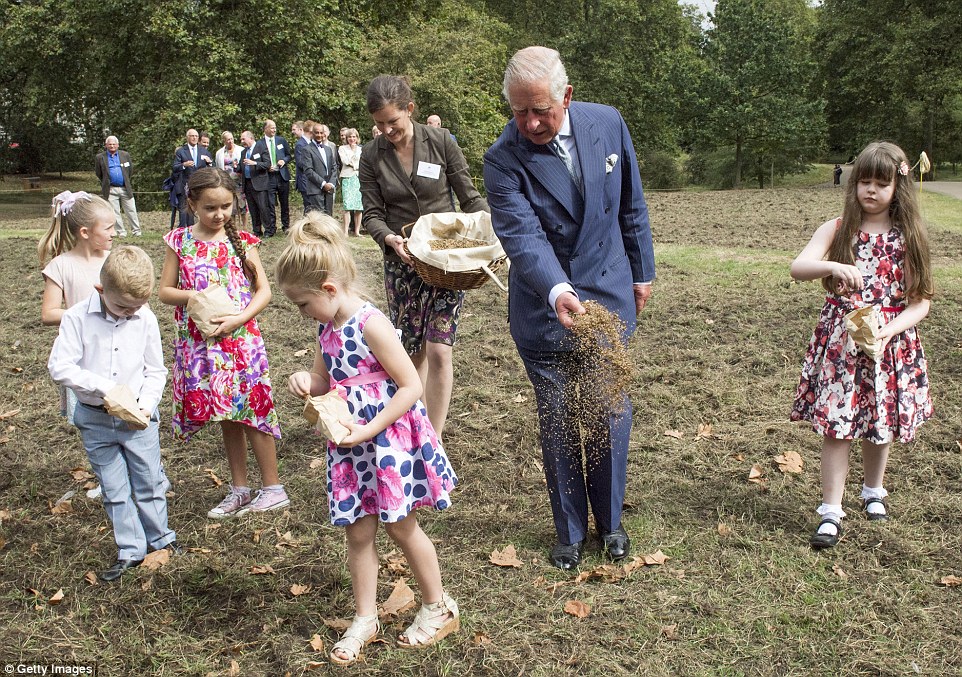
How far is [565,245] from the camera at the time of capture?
3.59 meters

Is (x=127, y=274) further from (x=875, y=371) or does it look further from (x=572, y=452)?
(x=875, y=371)

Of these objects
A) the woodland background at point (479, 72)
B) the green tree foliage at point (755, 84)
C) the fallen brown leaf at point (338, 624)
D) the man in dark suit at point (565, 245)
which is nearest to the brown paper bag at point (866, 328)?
the man in dark suit at point (565, 245)

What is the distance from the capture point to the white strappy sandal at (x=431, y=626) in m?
3.30

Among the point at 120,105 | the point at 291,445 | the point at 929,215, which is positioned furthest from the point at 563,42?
the point at 291,445

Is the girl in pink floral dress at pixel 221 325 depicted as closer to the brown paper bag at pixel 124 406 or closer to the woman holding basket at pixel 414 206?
the brown paper bag at pixel 124 406

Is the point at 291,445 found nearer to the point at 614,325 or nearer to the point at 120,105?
the point at 614,325

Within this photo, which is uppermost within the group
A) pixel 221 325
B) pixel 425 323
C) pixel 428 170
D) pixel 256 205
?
pixel 428 170

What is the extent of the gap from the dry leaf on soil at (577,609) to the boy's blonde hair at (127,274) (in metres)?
2.21

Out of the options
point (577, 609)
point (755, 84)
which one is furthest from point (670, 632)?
point (755, 84)

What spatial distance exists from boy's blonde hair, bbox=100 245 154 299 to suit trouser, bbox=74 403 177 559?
0.58 metres

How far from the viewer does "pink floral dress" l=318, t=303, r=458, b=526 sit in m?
3.07

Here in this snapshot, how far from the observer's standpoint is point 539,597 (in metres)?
3.63

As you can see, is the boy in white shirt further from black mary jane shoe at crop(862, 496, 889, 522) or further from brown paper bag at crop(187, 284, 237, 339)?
black mary jane shoe at crop(862, 496, 889, 522)

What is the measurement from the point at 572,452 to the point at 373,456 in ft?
3.43
